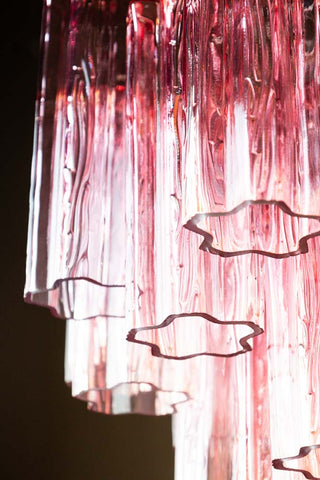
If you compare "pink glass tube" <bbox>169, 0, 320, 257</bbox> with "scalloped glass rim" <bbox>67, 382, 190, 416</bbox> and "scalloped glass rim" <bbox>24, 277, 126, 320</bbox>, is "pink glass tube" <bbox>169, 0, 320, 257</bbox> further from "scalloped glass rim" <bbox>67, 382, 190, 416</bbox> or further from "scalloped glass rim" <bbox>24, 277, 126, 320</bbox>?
"scalloped glass rim" <bbox>67, 382, 190, 416</bbox>

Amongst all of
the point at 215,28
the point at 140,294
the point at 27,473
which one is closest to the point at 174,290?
the point at 140,294

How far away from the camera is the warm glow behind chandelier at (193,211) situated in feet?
3.23

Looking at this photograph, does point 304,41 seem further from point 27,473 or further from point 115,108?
point 27,473

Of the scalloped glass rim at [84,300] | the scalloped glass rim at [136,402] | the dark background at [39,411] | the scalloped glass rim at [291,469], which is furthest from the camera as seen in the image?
the dark background at [39,411]

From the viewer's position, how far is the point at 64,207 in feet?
3.79

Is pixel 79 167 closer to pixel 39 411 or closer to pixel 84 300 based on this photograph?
pixel 84 300

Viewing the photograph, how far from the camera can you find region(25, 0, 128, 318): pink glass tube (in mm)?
1142

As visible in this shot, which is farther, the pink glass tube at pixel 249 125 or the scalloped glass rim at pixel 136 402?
the scalloped glass rim at pixel 136 402

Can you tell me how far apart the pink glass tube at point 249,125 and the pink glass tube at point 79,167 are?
16 cm

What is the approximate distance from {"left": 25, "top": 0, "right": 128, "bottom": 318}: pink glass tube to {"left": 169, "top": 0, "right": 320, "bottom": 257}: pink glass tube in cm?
16

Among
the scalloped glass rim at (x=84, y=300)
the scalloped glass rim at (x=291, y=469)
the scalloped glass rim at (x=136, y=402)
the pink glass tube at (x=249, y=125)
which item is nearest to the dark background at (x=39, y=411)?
the scalloped glass rim at (x=136, y=402)

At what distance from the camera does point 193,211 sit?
96 centimetres

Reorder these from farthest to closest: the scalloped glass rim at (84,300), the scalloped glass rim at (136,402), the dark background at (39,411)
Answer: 1. the dark background at (39,411)
2. the scalloped glass rim at (136,402)
3. the scalloped glass rim at (84,300)

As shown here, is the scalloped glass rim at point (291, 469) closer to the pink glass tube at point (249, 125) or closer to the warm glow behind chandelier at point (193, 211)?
the warm glow behind chandelier at point (193, 211)
